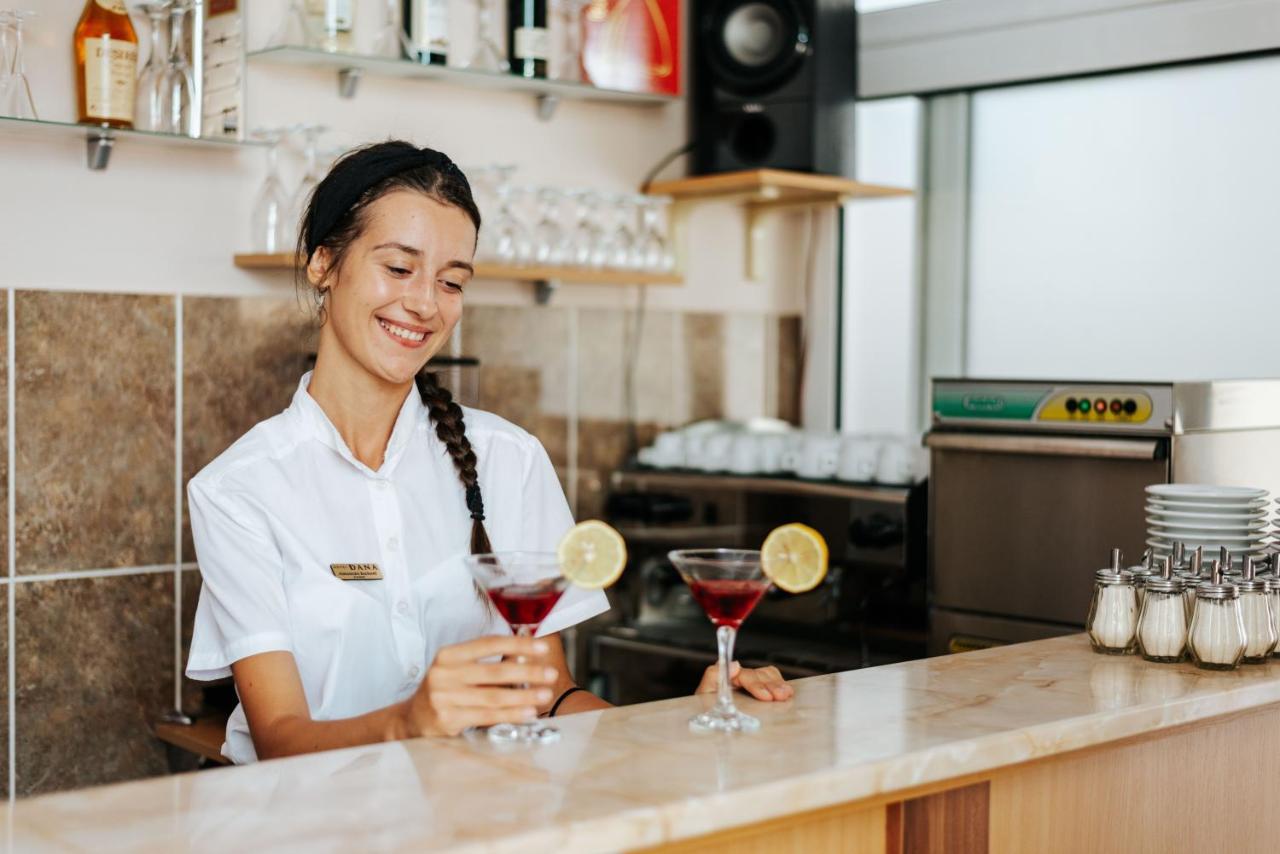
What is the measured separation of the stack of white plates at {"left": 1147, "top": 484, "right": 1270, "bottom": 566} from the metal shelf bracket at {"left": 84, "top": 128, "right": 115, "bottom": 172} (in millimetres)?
1960

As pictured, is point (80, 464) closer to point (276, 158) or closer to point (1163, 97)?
point (276, 158)

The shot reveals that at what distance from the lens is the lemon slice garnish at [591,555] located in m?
1.57

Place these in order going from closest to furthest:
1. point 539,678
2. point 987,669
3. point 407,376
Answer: point 539,678
point 987,669
point 407,376

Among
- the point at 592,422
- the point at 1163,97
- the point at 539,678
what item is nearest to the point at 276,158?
the point at 592,422

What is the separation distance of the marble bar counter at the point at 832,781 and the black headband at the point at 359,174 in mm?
810

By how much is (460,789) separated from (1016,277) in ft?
9.29

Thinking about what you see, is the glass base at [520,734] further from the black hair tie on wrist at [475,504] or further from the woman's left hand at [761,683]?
the black hair tie on wrist at [475,504]

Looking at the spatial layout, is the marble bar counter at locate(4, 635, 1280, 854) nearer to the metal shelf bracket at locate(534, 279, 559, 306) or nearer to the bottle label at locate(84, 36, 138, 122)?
the bottle label at locate(84, 36, 138, 122)

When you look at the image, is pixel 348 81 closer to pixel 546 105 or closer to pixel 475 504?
pixel 546 105

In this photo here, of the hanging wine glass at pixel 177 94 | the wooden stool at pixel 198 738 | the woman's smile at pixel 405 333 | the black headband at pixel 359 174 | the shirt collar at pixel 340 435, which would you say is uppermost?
the hanging wine glass at pixel 177 94

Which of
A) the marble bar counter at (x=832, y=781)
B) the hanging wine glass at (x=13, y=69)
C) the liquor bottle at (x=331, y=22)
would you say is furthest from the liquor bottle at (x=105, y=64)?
the marble bar counter at (x=832, y=781)

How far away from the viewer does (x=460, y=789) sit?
1398mm

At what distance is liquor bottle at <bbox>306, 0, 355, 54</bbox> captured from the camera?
309cm

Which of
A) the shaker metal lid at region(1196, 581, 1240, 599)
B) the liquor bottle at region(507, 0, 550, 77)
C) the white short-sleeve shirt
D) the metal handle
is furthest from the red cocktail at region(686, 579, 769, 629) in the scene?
the liquor bottle at region(507, 0, 550, 77)
